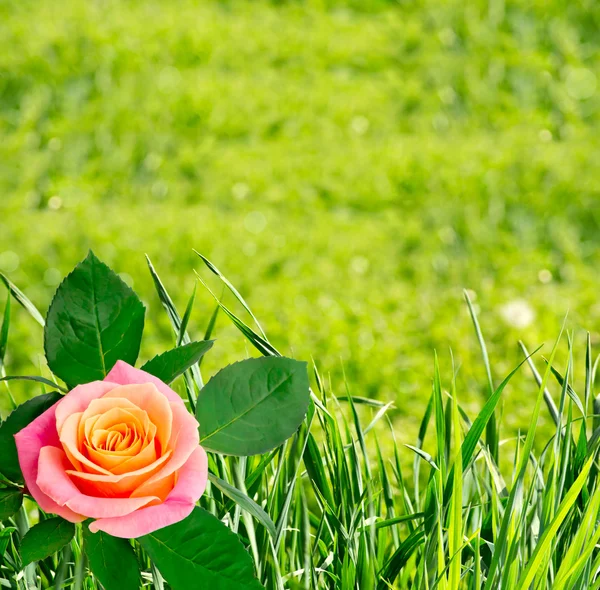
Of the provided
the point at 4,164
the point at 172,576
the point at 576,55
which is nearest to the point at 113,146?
the point at 4,164

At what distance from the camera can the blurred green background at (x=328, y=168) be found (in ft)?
10.9

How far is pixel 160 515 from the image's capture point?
610 millimetres

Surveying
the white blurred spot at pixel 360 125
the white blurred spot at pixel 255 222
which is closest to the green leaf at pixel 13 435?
the white blurred spot at pixel 255 222

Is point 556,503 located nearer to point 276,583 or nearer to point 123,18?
point 276,583

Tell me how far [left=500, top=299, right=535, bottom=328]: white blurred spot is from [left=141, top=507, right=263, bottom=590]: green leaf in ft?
9.09

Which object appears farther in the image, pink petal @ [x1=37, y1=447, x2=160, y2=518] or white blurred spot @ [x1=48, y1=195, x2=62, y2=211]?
white blurred spot @ [x1=48, y1=195, x2=62, y2=211]

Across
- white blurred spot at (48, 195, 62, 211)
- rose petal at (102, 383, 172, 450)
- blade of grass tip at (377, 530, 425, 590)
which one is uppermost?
rose petal at (102, 383, 172, 450)

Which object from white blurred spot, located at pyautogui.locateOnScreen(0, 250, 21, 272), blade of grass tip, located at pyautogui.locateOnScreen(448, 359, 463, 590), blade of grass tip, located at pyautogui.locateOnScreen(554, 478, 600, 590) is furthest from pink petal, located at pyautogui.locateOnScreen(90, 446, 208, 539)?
white blurred spot, located at pyautogui.locateOnScreen(0, 250, 21, 272)

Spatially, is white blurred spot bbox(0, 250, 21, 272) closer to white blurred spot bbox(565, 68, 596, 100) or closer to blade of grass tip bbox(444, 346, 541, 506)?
blade of grass tip bbox(444, 346, 541, 506)

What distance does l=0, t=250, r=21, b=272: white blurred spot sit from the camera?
3518mm

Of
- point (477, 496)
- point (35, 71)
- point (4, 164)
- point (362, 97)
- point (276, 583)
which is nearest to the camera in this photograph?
point (276, 583)

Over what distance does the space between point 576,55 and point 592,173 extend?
48.0 inches

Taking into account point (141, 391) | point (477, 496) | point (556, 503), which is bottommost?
point (477, 496)

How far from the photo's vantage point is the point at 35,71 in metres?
4.39
